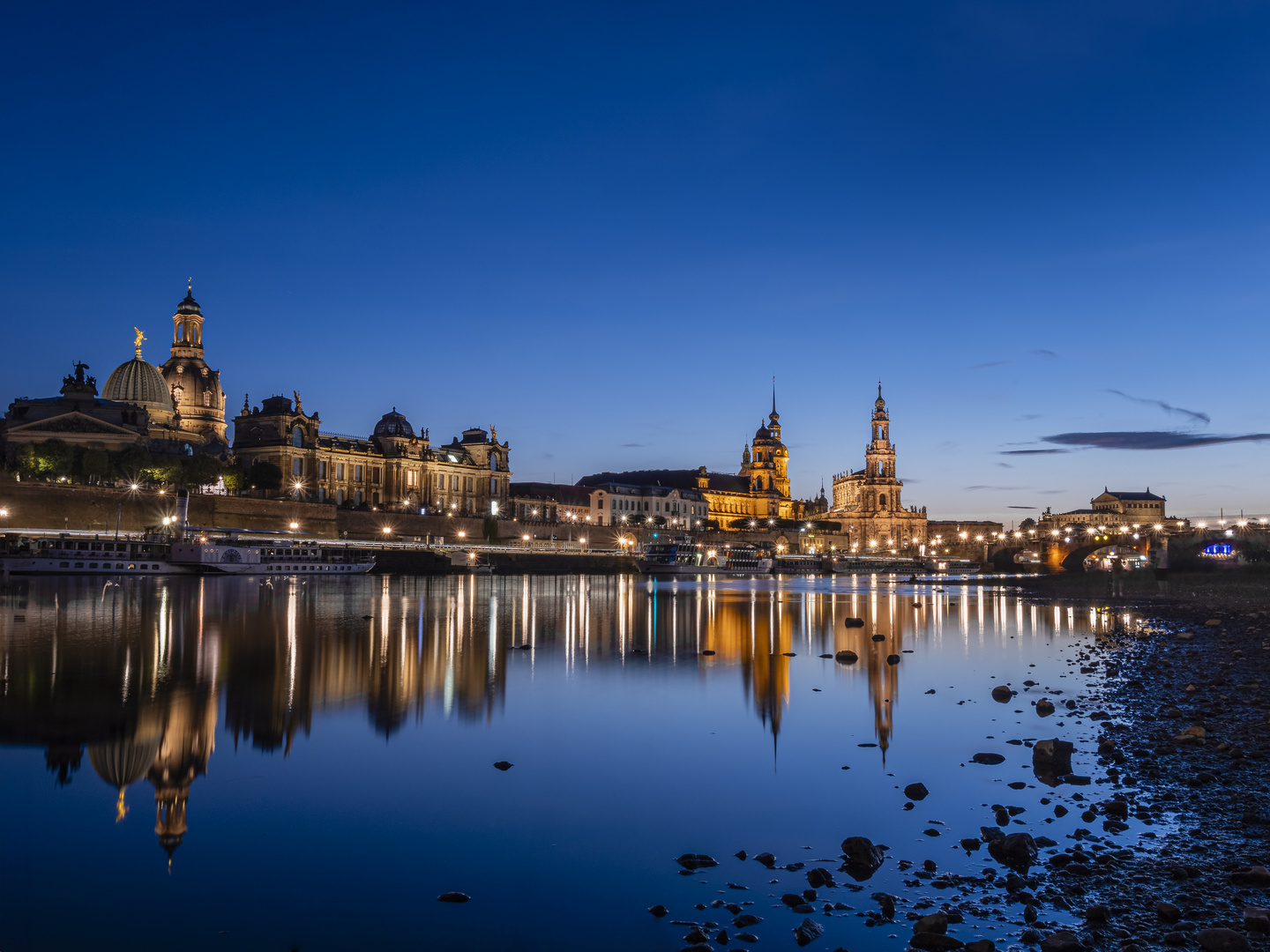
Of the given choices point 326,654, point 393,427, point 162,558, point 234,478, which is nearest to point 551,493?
point 393,427

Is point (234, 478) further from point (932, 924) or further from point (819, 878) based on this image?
point (932, 924)

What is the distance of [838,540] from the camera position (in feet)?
653

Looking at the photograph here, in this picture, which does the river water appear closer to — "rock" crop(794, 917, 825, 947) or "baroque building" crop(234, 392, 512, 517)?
"rock" crop(794, 917, 825, 947)

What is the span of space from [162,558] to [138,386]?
45707 millimetres

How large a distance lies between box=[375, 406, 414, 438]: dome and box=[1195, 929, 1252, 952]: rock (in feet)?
405

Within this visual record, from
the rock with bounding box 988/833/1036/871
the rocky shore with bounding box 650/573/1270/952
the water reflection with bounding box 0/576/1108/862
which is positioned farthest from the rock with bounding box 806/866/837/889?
the water reflection with bounding box 0/576/1108/862

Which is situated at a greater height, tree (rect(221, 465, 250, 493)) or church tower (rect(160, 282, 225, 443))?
church tower (rect(160, 282, 225, 443))

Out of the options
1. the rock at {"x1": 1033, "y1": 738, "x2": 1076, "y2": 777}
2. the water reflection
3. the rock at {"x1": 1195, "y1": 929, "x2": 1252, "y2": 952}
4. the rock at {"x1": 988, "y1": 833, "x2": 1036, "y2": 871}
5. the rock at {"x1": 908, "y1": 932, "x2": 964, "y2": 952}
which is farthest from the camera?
the water reflection

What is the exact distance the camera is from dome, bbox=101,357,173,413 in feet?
335

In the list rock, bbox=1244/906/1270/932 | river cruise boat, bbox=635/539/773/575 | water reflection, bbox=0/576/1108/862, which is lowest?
river cruise boat, bbox=635/539/773/575

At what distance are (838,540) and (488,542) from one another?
10571 centimetres

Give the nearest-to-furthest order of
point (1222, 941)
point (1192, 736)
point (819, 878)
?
point (1222, 941) < point (819, 878) < point (1192, 736)

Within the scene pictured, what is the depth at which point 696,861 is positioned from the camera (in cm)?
838

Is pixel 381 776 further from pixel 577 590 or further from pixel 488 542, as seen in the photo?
pixel 488 542
